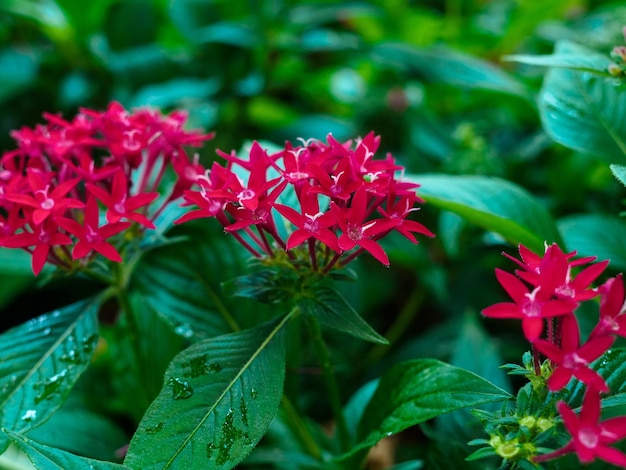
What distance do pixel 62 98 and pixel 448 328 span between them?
3.62 ft

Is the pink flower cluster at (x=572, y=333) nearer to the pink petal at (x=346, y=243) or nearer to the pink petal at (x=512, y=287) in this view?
the pink petal at (x=512, y=287)

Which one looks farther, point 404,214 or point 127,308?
point 127,308

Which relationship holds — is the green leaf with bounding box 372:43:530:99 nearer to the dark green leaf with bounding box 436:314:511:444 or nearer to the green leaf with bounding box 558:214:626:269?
the green leaf with bounding box 558:214:626:269

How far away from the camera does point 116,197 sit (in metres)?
0.81

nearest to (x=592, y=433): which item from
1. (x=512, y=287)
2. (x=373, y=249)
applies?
(x=512, y=287)

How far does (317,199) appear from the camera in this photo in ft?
2.41

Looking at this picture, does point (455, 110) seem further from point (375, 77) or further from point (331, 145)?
point (331, 145)

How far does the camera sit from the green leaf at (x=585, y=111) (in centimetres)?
98

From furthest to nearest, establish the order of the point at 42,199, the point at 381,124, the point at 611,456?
the point at 381,124, the point at 42,199, the point at 611,456

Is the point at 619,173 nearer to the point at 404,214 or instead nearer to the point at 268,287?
the point at 404,214

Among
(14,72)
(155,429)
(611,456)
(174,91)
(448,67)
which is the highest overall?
(14,72)

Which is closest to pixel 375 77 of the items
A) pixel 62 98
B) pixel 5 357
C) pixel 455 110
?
pixel 455 110

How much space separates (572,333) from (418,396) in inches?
8.8

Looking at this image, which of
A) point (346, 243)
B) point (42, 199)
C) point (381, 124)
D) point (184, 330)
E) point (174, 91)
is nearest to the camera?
point (346, 243)
